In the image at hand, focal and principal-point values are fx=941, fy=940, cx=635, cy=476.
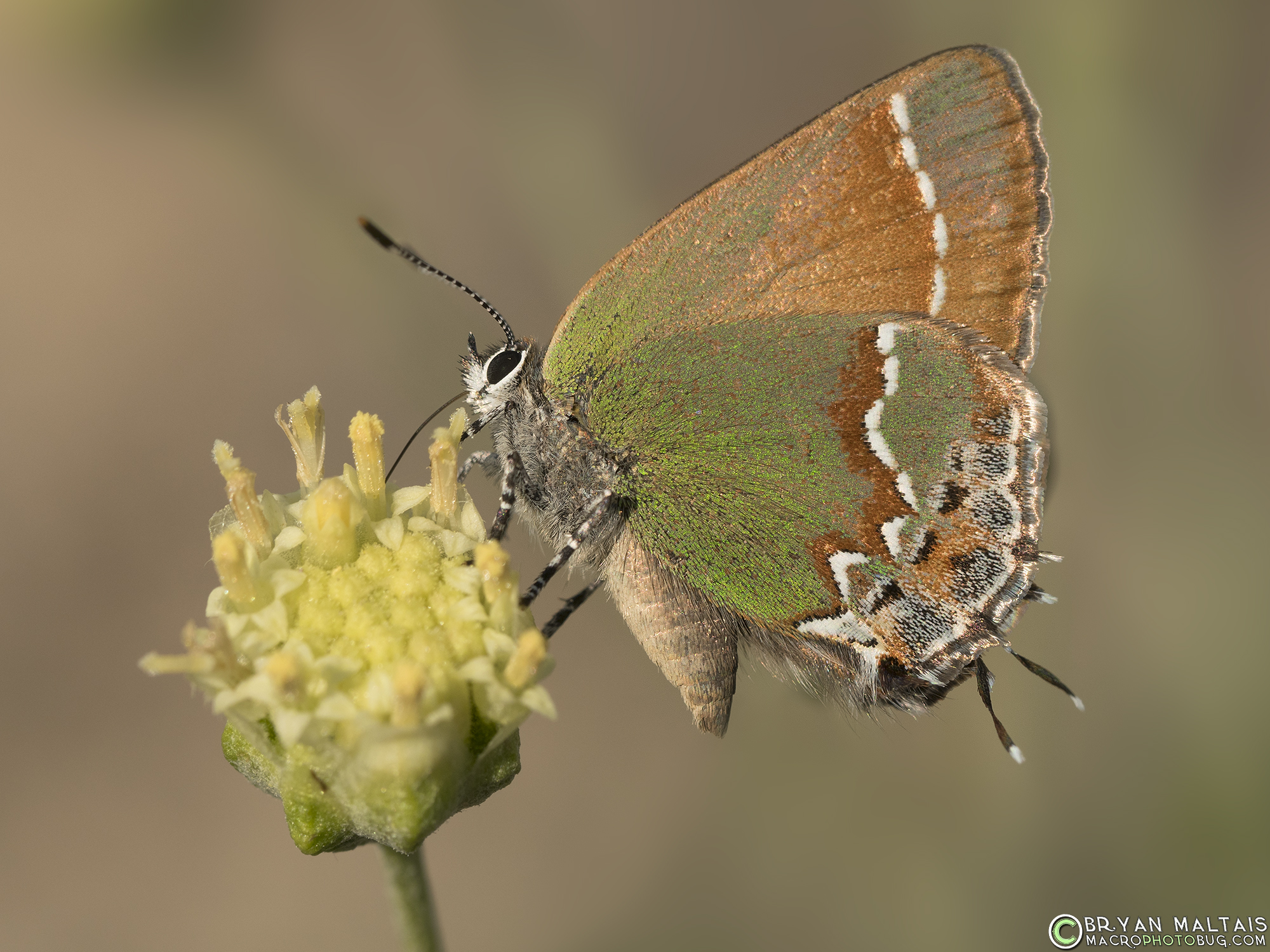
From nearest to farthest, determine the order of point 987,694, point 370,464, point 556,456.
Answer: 1. point 370,464
2. point 987,694
3. point 556,456

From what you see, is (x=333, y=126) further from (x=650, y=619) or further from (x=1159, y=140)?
(x=1159, y=140)

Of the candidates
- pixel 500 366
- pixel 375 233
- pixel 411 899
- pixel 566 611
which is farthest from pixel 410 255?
pixel 411 899

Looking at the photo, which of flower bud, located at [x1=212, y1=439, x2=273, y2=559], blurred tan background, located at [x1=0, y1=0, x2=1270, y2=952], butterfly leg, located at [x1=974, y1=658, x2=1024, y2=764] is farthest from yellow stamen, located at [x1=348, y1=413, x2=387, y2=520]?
butterfly leg, located at [x1=974, y1=658, x2=1024, y2=764]

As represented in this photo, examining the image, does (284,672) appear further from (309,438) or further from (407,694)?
(309,438)

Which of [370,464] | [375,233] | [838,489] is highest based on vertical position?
[375,233]

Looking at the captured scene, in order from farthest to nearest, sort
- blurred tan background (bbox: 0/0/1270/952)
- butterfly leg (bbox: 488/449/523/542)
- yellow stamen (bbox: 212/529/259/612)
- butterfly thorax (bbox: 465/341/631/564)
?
blurred tan background (bbox: 0/0/1270/952) < butterfly thorax (bbox: 465/341/631/564) < butterfly leg (bbox: 488/449/523/542) < yellow stamen (bbox: 212/529/259/612)

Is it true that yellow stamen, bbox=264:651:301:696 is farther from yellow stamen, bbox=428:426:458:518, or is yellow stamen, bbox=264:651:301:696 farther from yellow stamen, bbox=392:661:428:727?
yellow stamen, bbox=428:426:458:518

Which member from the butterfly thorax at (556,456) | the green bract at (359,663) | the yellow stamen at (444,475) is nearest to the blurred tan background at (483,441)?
the butterfly thorax at (556,456)
